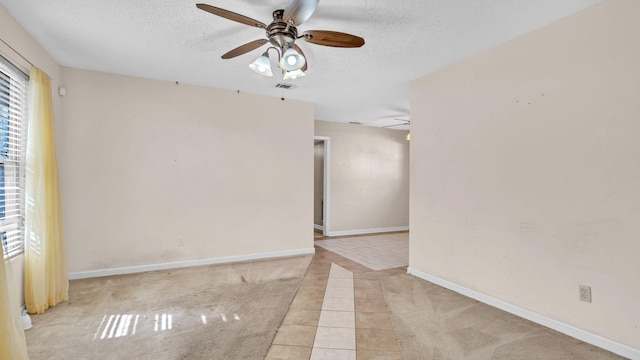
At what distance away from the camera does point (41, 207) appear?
274 cm


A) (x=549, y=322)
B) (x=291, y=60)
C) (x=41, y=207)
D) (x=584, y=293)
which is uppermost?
(x=291, y=60)

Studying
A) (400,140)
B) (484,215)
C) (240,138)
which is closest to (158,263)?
(240,138)

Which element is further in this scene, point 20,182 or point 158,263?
point 158,263

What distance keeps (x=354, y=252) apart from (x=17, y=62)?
4559mm

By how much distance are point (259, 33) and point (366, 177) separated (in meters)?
4.65

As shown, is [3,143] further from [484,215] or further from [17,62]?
[484,215]

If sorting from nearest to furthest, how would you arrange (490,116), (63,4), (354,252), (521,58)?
(63,4) < (521,58) < (490,116) < (354,252)

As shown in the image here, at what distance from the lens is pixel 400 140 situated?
24.1 ft

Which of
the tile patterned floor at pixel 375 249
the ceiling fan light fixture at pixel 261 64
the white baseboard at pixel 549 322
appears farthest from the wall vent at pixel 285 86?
the white baseboard at pixel 549 322

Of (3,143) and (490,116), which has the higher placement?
(490,116)

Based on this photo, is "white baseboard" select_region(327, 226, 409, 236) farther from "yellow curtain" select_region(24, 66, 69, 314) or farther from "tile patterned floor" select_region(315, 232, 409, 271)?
"yellow curtain" select_region(24, 66, 69, 314)

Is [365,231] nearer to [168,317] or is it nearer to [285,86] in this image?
[285,86]

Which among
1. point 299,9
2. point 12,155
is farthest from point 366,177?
point 12,155

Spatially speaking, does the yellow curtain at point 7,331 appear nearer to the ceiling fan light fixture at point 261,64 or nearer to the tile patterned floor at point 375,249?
the ceiling fan light fixture at point 261,64
